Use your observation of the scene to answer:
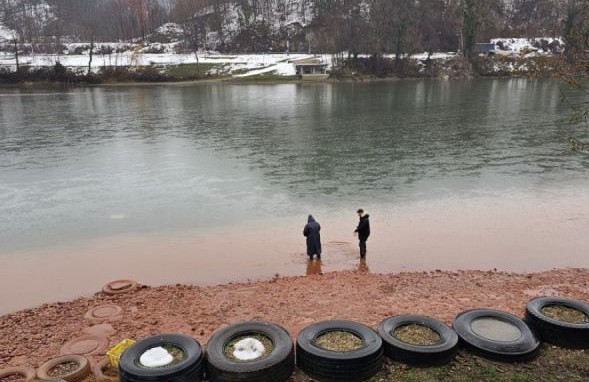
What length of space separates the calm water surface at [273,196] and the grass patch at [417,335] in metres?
5.28

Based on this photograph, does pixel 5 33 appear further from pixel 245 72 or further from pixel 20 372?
pixel 20 372

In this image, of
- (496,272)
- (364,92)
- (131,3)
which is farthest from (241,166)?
(131,3)

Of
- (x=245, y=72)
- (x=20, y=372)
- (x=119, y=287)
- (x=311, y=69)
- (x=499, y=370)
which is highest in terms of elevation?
(x=311, y=69)

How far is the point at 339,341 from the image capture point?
8203 mm

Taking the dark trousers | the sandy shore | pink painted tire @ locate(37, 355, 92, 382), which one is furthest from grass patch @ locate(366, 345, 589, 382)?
the dark trousers

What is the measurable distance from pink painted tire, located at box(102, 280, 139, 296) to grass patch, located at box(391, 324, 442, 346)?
731cm

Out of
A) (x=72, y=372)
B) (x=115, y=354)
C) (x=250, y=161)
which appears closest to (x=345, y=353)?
(x=115, y=354)

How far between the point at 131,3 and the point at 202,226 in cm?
17367

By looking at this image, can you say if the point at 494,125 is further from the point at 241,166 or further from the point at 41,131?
the point at 41,131

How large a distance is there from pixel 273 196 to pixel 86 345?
1256 centimetres

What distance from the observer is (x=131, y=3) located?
167 metres

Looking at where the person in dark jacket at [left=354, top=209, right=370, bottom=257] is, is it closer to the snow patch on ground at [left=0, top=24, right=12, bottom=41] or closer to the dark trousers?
the dark trousers

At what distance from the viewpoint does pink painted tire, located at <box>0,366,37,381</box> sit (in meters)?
8.15

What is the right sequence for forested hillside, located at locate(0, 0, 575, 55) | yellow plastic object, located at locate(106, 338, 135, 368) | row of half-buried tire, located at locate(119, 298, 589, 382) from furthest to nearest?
forested hillside, located at locate(0, 0, 575, 55), yellow plastic object, located at locate(106, 338, 135, 368), row of half-buried tire, located at locate(119, 298, 589, 382)
